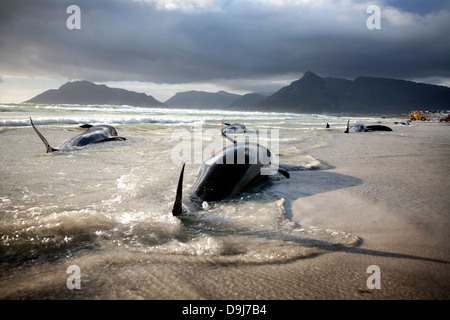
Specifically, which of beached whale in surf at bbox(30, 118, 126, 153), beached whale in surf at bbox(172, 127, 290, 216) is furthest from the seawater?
beached whale in surf at bbox(30, 118, 126, 153)

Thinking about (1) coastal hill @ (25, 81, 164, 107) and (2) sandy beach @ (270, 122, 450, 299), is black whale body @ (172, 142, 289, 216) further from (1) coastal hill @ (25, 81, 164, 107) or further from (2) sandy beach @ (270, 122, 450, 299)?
(1) coastal hill @ (25, 81, 164, 107)

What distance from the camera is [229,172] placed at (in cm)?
296

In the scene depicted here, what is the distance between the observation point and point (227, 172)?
2.96 meters

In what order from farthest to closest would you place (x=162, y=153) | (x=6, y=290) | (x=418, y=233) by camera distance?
(x=162, y=153) → (x=418, y=233) → (x=6, y=290)

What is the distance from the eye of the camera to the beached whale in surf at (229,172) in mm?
2764

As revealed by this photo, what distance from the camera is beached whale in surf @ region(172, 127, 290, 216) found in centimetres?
276

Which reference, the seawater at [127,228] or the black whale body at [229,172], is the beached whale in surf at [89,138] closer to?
the seawater at [127,228]

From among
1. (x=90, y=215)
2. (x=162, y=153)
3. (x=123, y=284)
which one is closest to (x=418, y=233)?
(x=123, y=284)

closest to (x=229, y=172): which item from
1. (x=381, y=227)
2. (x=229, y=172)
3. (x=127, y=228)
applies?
(x=229, y=172)

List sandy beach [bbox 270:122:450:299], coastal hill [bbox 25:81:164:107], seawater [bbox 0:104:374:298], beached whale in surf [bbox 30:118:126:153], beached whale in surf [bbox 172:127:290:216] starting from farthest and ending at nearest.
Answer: coastal hill [bbox 25:81:164:107]
beached whale in surf [bbox 30:118:126:153]
beached whale in surf [bbox 172:127:290:216]
seawater [bbox 0:104:374:298]
sandy beach [bbox 270:122:450:299]
